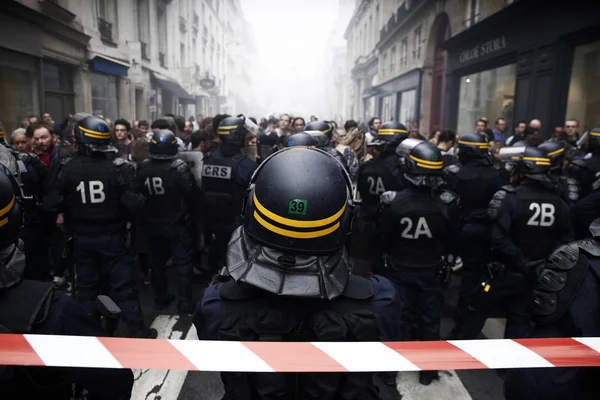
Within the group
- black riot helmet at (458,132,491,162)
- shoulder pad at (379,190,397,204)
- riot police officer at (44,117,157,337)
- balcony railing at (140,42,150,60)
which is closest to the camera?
shoulder pad at (379,190,397,204)

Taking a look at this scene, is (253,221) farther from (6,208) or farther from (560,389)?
(560,389)

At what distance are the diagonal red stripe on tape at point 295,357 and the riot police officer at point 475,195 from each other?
12.0ft

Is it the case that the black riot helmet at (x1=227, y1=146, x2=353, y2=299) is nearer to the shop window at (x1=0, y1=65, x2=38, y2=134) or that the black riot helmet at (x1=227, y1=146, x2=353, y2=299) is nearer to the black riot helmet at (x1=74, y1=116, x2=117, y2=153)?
the black riot helmet at (x1=74, y1=116, x2=117, y2=153)

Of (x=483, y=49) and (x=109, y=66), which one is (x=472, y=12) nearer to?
(x=483, y=49)

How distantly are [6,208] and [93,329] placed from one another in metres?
0.62

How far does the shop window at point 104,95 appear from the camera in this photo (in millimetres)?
14723

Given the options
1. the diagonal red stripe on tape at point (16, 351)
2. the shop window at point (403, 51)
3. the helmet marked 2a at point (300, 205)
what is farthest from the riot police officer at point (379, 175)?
the shop window at point (403, 51)

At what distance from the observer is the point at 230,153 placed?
504cm

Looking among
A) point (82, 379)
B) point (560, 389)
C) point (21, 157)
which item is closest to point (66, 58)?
point (21, 157)

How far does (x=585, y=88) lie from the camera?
8.76 metres

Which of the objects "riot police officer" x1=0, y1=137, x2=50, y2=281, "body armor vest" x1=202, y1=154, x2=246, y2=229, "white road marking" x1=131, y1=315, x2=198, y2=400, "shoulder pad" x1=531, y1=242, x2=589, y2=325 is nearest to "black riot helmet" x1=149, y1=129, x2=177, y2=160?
"body armor vest" x1=202, y1=154, x2=246, y2=229

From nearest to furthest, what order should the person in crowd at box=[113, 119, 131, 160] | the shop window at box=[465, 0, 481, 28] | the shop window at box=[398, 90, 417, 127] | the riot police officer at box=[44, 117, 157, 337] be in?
the riot police officer at box=[44, 117, 157, 337], the person in crowd at box=[113, 119, 131, 160], the shop window at box=[465, 0, 481, 28], the shop window at box=[398, 90, 417, 127]

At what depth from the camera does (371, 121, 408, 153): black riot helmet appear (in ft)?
17.9

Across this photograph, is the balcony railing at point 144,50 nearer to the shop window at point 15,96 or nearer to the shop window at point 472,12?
the shop window at point 15,96
